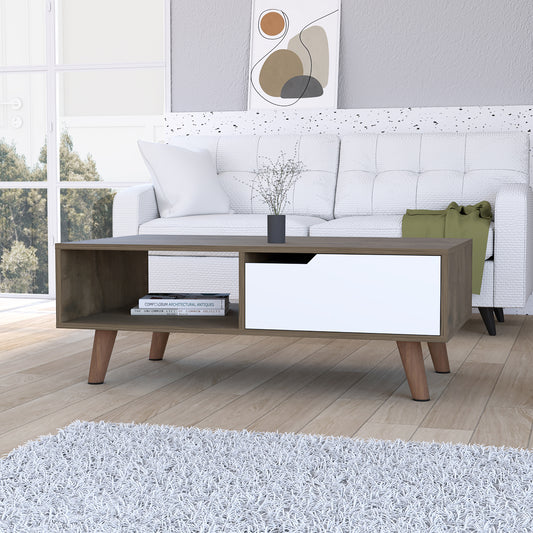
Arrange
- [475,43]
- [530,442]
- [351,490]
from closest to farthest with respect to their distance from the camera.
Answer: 1. [351,490]
2. [530,442]
3. [475,43]

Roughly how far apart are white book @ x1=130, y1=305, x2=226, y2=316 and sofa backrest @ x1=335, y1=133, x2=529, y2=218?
5.61 feet

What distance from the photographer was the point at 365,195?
418 cm

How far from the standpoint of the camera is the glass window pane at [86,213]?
16.7 feet

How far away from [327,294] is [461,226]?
1350 mm

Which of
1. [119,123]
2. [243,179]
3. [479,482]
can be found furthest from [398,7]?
[479,482]

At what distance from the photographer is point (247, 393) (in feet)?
8.04

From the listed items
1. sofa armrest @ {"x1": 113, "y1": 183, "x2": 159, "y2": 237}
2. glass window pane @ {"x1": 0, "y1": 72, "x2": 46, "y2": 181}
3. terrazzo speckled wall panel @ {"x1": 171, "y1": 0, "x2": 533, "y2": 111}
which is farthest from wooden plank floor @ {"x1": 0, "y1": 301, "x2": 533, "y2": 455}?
glass window pane @ {"x1": 0, "y1": 72, "x2": 46, "y2": 181}

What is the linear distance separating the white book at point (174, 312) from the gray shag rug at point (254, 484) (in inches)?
27.6

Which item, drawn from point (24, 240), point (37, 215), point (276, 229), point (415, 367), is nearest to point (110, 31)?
point (37, 215)

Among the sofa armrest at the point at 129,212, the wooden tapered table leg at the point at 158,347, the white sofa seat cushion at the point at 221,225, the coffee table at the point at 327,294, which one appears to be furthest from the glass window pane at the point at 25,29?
the coffee table at the point at 327,294

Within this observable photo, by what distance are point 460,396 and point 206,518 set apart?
120 cm

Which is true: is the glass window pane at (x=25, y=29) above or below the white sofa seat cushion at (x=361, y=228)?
above

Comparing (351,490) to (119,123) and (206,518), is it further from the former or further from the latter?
(119,123)

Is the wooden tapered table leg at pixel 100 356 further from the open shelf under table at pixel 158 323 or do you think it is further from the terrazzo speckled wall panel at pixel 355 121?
the terrazzo speckled wall panel at pixel 355 121
